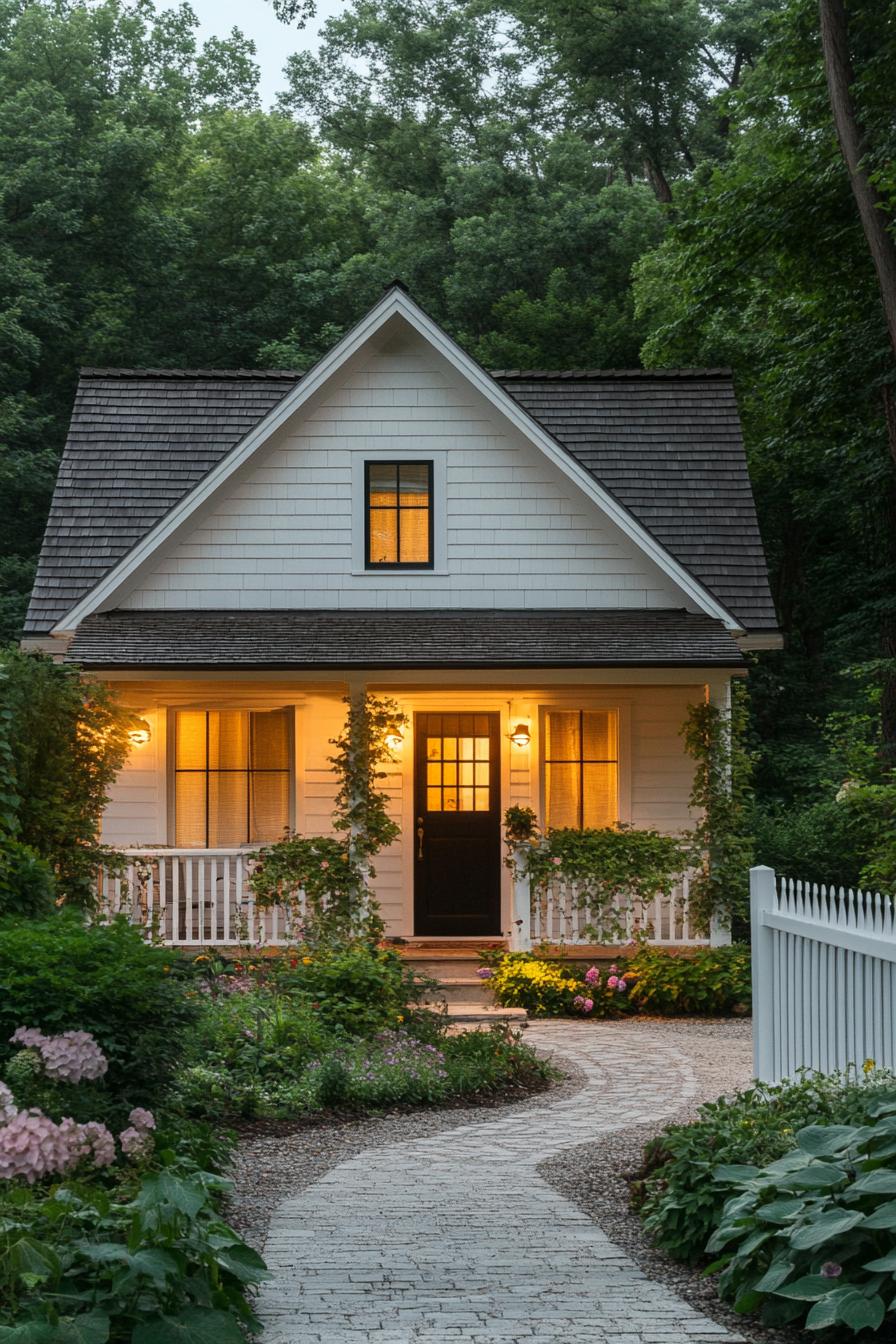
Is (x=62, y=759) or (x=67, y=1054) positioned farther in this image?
(x=62, y=759)

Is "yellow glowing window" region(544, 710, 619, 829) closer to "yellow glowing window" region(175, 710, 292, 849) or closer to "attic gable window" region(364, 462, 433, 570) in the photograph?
"attic gable window" region(364, 462, 433, 570)

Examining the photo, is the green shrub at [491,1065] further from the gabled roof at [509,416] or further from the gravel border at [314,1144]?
the gabled roof at [509,416]

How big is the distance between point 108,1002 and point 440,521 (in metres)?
10.1

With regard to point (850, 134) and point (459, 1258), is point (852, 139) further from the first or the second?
point (459, 1258)

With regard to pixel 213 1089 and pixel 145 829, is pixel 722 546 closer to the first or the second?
pixel 145 829

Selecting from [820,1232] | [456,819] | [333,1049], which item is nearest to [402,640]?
[456,819]

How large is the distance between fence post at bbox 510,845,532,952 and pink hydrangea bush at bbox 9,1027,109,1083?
8.99 metres

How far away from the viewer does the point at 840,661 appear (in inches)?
960

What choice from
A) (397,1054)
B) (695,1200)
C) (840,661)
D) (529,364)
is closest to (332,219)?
(529,364)

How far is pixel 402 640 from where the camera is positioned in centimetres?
1457

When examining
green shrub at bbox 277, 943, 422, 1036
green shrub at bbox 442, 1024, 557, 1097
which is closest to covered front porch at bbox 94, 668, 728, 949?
green shrub at bbox 277, 943, 422, 1036

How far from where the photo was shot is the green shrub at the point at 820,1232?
14.0 feet

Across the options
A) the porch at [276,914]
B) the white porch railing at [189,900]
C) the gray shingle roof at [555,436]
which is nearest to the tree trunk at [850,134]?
the gray shingle roof at [555,436]

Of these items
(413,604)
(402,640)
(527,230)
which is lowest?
(402,640)
